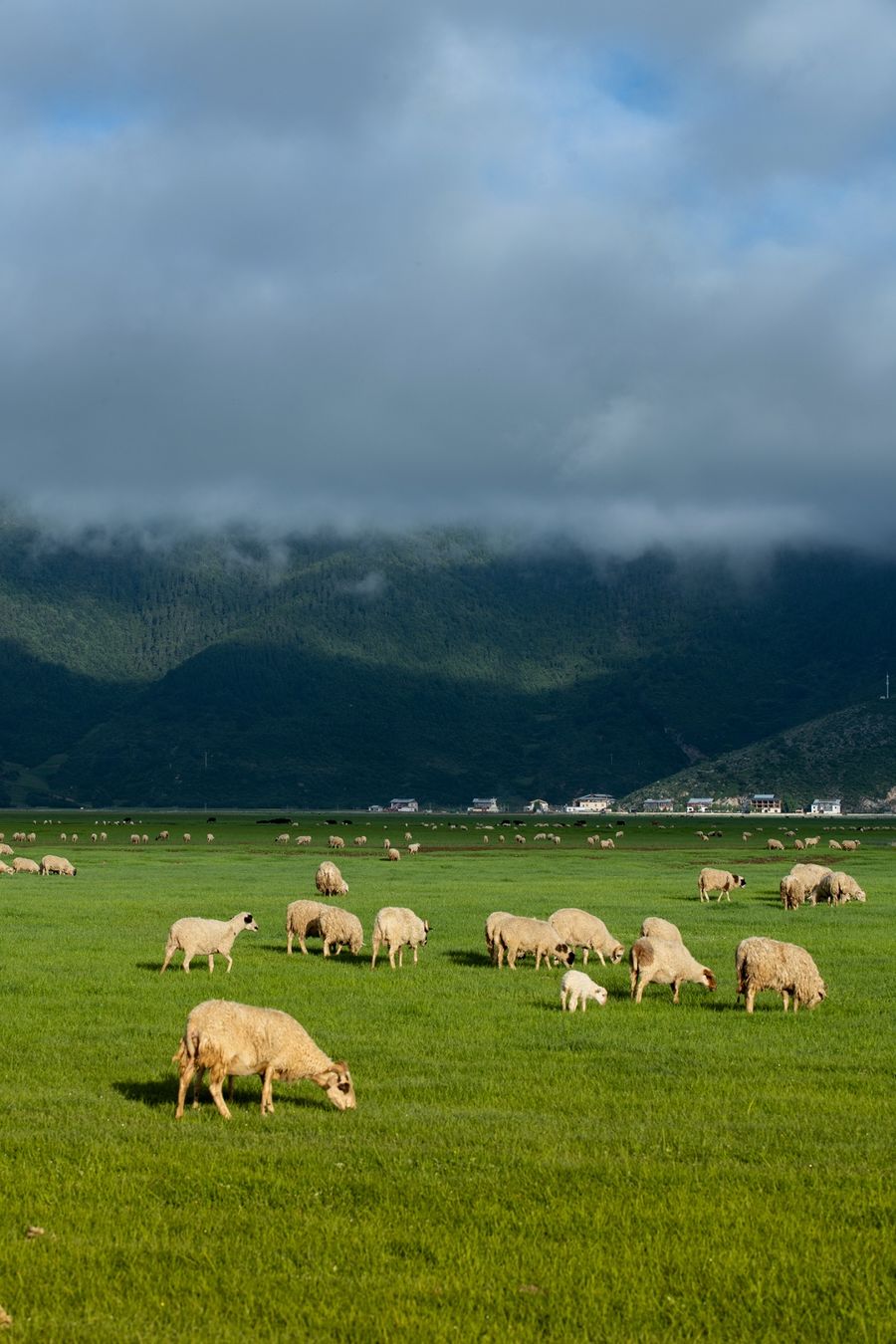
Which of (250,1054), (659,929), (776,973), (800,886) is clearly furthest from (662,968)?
(800,886)

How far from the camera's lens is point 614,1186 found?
13.7m

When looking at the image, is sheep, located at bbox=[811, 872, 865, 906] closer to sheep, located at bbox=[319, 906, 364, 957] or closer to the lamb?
sheep, located at bbox=[319, 906, 364, 957]

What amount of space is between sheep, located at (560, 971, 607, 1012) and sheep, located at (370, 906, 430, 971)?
20.5ft

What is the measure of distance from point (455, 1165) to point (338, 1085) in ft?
10.6

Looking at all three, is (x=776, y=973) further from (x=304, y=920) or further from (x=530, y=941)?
(x=304, y=920)

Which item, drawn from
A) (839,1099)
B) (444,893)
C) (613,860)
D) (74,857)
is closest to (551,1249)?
(839,1099)

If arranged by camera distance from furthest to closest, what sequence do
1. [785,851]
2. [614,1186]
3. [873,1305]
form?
[785,851] → [614,1186] → [873,1305]

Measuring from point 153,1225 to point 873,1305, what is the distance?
21.9 ft

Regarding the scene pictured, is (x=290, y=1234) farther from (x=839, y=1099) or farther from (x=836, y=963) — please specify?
(x=836, y=963)

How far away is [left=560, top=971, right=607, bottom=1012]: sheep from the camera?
25297 mm

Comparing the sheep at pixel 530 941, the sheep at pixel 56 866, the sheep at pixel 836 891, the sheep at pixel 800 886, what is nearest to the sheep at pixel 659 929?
the sheep at pixel 530 941

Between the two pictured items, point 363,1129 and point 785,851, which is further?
point 785,851

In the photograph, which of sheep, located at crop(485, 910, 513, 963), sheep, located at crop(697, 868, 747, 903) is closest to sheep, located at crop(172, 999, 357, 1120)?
sheep, located at crop(485, 910, 513, 963)

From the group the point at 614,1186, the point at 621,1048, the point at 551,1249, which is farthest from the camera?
the point at 621,1048
